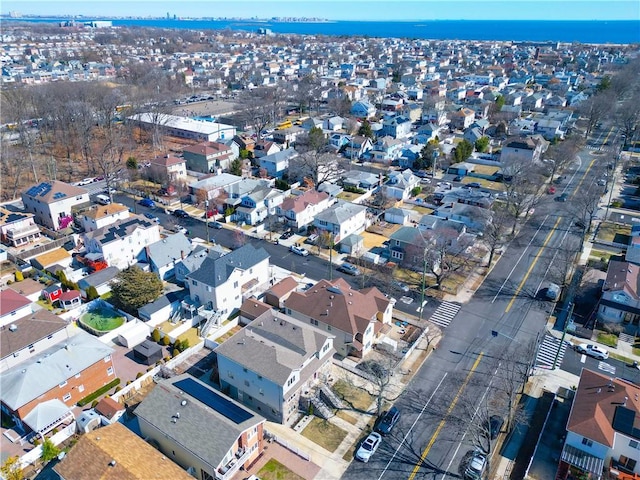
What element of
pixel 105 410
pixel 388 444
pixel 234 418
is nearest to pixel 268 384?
pixel 234 418

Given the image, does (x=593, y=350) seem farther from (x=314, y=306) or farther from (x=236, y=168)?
(x=236, y=168)

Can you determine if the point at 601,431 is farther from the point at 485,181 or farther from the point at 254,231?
the point at 485,181

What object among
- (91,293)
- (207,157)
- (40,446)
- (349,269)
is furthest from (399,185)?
(40,446)

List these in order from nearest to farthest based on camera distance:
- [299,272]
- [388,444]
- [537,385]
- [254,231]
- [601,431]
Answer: [601,431] < [388,444] < [537,385] < [299,272] < [254,231]

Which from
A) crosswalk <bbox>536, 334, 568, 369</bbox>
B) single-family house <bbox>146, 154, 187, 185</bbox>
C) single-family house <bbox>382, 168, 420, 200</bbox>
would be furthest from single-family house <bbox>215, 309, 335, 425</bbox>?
single-family house <bbox>146, 154, 187, 185</bbox>

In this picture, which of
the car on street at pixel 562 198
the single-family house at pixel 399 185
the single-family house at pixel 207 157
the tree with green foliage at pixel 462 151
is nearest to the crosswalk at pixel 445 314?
the single-family house at pixel 399 185

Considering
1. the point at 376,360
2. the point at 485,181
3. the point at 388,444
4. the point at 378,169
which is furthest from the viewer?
the point at 378,169

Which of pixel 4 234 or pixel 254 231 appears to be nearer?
pixel 4 234

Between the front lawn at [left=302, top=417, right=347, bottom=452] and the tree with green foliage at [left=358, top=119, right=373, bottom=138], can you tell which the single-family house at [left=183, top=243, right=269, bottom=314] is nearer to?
the front lawn at [left=302, top=417, right=347, bottom=452]
